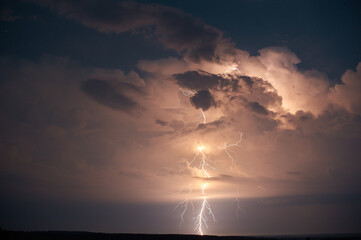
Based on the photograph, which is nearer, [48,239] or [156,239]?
[48,239]

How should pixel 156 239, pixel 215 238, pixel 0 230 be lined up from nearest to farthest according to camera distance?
pixel 0 230
pixel 156 239
pixel 215 238

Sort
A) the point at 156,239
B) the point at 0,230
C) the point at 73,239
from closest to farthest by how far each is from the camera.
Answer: the point at 0,230 < the point at 73,239 < the point at 156,239

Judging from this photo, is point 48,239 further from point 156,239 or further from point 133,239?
point 156,239

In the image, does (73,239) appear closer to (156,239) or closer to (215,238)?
(156,239)

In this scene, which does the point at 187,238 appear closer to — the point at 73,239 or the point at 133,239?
the point at 133,239

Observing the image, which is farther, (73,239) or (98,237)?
(98,237)

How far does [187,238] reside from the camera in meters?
42.1

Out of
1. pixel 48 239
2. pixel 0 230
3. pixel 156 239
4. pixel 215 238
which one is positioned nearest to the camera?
pixel 0 230

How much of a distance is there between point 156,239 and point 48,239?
1316 cm

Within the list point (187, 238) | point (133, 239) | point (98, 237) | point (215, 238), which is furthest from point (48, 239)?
point (215, 238)

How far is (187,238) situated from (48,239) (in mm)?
17576

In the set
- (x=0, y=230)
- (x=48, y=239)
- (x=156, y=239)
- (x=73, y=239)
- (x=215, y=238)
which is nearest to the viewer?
(x=0, y=230)

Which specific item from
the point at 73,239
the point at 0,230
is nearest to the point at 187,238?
the point at 73,239

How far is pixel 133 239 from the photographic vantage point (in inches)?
1599
